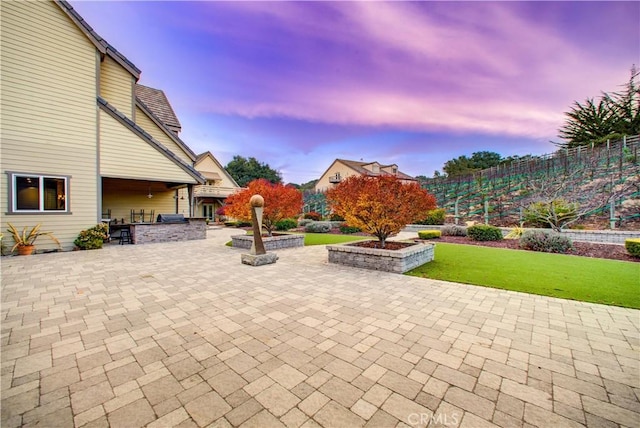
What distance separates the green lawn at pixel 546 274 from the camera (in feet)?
15.2

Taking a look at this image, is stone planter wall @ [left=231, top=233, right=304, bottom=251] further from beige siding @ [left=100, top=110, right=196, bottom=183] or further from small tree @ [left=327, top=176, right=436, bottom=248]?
beige siding @ [left=100, top=110, right=196, bottom=183]

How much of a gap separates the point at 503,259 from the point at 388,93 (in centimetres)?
899

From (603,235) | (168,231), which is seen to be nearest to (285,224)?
(168,231)

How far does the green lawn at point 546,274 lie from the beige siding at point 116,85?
14058 mm

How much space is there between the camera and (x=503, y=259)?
7.68 m

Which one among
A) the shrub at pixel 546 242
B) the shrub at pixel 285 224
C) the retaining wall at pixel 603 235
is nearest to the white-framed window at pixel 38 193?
the shrub at pixel 285 224

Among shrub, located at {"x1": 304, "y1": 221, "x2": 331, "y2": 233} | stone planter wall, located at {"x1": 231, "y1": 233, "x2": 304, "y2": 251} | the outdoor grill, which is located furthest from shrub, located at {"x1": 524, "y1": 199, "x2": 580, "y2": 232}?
the outdoor grill

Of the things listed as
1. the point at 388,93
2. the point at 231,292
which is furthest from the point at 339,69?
the point at 231,292

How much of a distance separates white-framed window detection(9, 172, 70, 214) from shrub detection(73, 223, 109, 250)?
98 cm

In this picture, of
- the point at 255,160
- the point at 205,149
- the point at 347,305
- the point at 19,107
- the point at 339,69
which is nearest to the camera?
the point at 347,305

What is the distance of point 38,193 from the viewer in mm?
8891

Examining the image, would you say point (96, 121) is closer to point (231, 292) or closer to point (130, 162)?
point (130, 162)

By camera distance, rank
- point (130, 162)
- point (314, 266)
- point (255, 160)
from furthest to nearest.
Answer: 1. point (255, 160)
2. point (130, 162)
3. point (314, 266)

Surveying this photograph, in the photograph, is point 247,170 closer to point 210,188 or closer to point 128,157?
point 210,188
